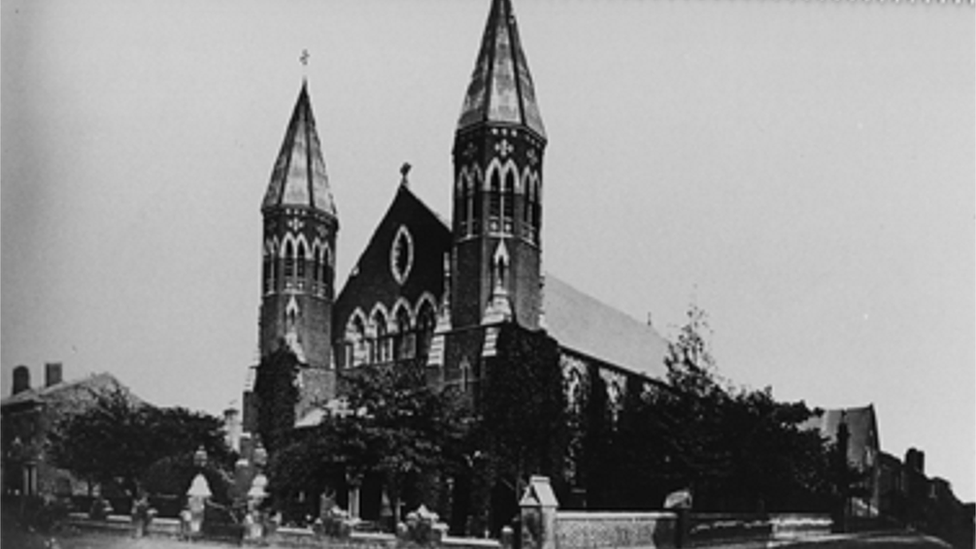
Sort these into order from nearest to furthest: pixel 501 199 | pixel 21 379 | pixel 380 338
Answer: pixel 21 379 < pixel 501 199 < pixel 380 338

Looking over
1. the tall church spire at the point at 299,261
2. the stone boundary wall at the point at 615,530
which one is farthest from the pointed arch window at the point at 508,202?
the stone boundary wall at the point at 615,530

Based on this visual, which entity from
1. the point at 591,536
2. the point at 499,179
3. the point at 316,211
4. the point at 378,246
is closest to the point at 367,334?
the point at 378,246

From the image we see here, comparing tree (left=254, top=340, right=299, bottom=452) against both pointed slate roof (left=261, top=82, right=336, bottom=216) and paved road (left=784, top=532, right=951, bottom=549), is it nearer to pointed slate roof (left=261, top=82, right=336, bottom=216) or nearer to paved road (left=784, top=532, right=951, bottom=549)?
pointed slate roof (left=261, top=82, right=336, bottom=216)

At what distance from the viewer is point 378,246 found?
2014 cm

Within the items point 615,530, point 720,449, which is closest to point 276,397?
point 615,530

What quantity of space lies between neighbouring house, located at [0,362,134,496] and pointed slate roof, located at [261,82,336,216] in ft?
12.7

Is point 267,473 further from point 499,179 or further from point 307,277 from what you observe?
point 499,179

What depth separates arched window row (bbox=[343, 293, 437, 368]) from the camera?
63.4 ft

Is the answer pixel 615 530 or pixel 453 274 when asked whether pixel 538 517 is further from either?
pixel 453 274

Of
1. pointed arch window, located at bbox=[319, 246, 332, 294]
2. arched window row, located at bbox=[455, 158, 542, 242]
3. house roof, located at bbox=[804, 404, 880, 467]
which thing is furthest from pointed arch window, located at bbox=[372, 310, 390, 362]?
house roof, located at bbox=[804, 404, 880, 467]

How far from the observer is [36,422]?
13406 millimetres

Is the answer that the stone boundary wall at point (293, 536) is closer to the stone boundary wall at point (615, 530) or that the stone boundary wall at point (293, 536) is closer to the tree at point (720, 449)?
the stone boundary wall at point (615, 530)

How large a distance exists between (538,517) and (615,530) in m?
1.48

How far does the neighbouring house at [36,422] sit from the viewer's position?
12.6 meters
